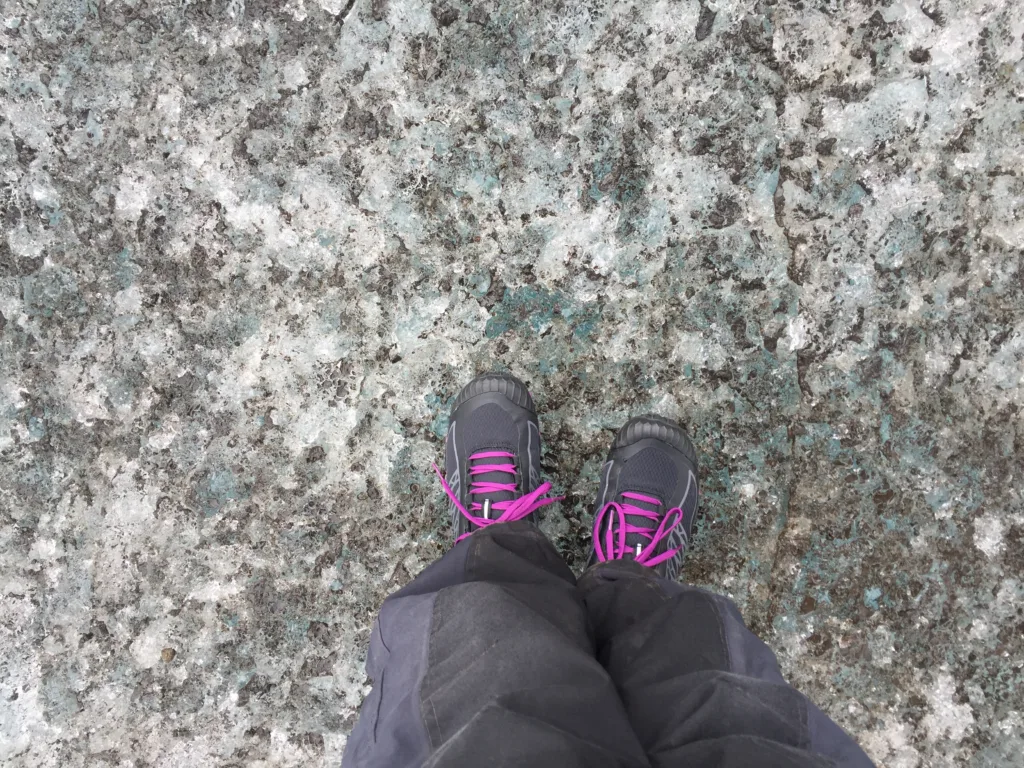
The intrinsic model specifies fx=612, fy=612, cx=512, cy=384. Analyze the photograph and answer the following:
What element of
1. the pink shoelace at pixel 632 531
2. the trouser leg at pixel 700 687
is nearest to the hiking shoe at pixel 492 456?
the pink shoelace at pixel 632 531

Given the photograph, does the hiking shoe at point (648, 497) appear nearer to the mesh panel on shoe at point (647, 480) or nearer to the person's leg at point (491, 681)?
the mesh panel on shoe at point (647, 480)

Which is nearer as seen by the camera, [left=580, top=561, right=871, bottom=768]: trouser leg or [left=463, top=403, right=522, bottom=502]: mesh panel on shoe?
[left=580, top=561, right=871, bottom=768]: trouser leg

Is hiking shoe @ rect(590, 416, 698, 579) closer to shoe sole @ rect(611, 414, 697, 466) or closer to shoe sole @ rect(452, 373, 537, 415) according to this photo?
shoe sole @ rect(611, 414, 697, 466)

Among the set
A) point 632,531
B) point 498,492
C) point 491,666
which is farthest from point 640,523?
point 491,666

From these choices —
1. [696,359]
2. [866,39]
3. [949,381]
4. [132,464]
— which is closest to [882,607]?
[949,381]

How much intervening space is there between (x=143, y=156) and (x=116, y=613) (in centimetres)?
116

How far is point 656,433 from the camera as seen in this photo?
1517 mm

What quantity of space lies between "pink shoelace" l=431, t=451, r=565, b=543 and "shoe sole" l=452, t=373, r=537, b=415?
135 mm

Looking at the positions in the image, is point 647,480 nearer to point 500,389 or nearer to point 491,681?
point 500,389

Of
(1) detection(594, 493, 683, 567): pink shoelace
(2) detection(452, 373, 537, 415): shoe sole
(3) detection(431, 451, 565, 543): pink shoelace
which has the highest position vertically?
(2) detection(452, 373, 537, 415): shoe sole

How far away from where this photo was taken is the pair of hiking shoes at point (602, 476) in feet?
4.98

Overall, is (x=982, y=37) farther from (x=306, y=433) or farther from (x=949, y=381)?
(x=306, y=433)

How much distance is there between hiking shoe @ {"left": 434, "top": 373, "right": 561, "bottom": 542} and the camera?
1.52 m

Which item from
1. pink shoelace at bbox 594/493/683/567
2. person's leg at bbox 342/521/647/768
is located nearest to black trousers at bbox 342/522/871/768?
person's leg at bbox 342/521/647/768
